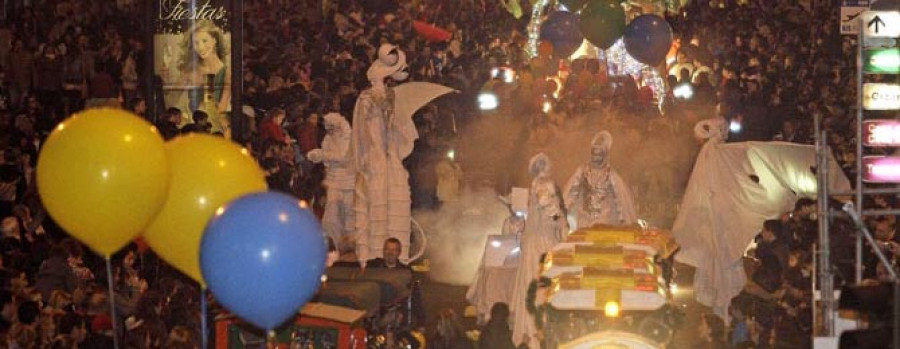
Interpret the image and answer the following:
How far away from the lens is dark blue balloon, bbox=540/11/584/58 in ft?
81.0

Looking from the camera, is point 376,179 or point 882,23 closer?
point 882,23

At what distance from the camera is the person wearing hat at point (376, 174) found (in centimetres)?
2002

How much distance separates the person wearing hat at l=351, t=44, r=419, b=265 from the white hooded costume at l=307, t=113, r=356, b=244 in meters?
0.11

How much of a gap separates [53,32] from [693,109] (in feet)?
30.5

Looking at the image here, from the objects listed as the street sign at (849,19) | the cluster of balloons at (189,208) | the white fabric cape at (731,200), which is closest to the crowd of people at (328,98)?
the white fabric cape at (731,200)

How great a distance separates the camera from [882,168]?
15.9m

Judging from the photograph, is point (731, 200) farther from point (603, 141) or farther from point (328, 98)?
point (328, 98)

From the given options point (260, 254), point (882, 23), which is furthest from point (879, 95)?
point (260, 254)

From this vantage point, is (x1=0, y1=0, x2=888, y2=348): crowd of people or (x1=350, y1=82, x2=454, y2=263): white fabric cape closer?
(x1=0, y1=0, x2=888, y2=348): crowd of people

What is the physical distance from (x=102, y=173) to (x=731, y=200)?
10591 millimetres

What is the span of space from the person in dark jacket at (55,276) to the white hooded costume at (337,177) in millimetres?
4534

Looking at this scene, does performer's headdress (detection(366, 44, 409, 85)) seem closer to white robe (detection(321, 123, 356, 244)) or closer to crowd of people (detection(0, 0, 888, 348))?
white robe (detection(321, 123, 356, 244))

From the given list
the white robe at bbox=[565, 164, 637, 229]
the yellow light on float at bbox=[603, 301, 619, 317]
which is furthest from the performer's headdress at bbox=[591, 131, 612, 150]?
the yellow light on float at bbox=[603, 301, 619, 317]

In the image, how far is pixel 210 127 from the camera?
20234 millimetres
